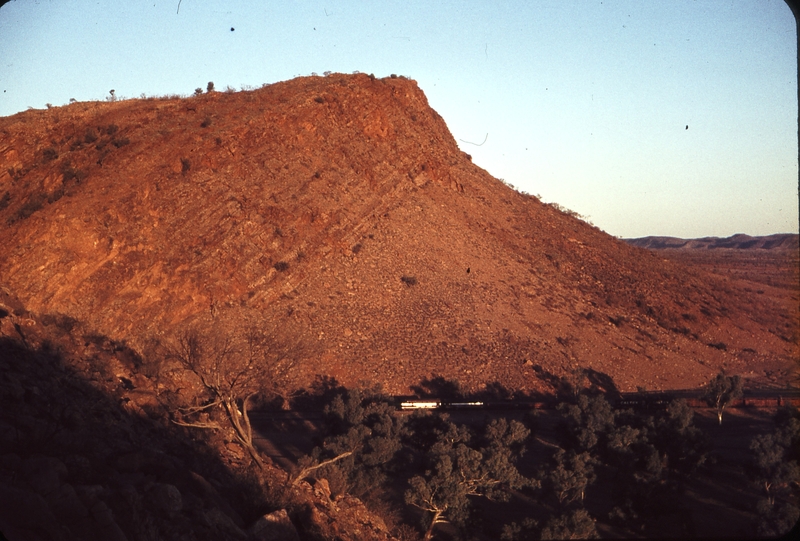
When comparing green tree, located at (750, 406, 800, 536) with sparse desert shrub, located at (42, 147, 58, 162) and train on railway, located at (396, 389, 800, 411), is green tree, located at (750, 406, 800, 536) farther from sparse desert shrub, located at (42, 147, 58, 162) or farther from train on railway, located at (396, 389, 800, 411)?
sparse desert shrub, located at (42, 147, 58, 162)

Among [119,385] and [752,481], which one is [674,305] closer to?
[752,481]

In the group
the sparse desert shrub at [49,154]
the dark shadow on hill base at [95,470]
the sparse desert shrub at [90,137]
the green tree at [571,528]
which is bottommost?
the green tree at [571,528]

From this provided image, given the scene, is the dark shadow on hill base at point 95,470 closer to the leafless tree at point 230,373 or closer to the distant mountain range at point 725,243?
the leafless tree at point 230,373

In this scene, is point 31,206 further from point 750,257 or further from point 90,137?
point 750,257

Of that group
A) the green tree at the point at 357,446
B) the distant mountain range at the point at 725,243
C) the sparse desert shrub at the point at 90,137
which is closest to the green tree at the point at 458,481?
the green tree at the point at 357,446

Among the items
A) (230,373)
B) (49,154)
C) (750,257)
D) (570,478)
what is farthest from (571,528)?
(750,257)

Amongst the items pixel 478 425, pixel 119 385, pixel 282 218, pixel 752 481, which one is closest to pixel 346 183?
pixel 282 218

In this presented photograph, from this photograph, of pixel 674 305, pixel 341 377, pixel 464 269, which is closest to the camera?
pixel 341 377
